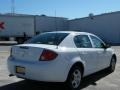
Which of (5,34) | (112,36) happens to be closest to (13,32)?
(5,34)

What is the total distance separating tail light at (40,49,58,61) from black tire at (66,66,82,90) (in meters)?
0.70

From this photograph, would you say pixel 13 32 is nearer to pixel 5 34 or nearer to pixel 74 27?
pixel 5 34

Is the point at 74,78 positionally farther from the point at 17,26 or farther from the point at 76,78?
the point at 17,26

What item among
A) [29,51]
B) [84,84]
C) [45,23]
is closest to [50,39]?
[29,51]

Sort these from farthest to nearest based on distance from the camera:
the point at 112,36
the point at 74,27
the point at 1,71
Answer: the point at 74,27, the point at 112,36, the point at 1,71

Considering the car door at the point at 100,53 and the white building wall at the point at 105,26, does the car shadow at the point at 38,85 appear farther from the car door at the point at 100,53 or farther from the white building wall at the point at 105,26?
the white building wall at the point at 105,26

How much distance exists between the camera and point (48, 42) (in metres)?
7.13

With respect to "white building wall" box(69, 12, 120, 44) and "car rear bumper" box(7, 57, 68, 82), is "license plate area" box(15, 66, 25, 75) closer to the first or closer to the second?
"car rear bumper" box(7, 57, 68, 82)

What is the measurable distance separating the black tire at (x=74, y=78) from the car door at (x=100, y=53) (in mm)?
1344

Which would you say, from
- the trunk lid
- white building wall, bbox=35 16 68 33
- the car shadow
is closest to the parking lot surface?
the car shadow

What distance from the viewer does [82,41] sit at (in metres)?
7.73

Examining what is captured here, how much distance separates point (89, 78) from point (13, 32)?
26275 millimetres

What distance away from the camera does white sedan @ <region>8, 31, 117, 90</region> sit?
635 cm

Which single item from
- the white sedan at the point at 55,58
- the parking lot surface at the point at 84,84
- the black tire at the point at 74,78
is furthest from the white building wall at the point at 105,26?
the black tire at the point at 74,78
